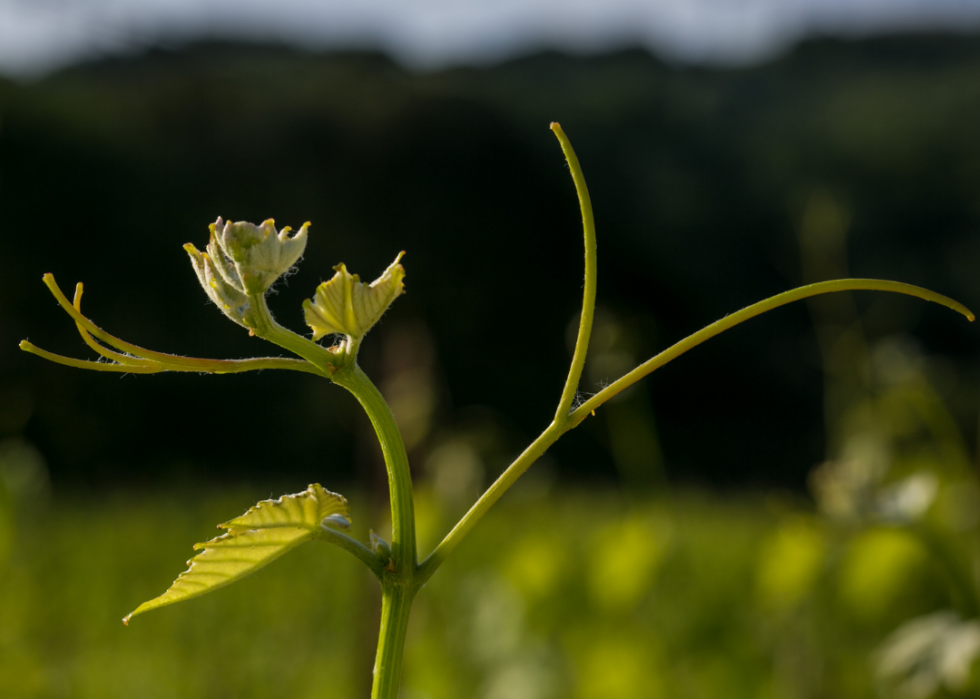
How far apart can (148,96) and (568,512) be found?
2400mm

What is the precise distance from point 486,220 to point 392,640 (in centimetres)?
359

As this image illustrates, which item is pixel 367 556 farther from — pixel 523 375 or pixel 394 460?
pixel 523 375

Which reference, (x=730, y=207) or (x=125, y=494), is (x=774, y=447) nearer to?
(x=730, y=207)

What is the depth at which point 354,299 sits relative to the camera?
191 millimetres

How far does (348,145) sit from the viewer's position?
365 cm

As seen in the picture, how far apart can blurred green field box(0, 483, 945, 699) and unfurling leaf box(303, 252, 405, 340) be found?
46 cm

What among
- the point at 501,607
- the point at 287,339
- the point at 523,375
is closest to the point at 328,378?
the point at 287,339

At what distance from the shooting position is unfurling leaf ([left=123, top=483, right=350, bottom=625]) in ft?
0.63

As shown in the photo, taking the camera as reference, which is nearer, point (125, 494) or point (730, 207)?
point (125, 494)

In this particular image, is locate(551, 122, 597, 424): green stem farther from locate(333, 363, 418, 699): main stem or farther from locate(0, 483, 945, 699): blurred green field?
locate(0, 483, 945, 699): blurred green field

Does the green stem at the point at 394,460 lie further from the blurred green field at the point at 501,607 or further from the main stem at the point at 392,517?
the blurred green field at the point at 501,607

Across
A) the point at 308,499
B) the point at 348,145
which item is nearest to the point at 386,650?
the point at 308,499

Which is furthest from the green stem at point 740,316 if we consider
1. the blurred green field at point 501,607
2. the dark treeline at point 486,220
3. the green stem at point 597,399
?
the dark treeline at point 486,220

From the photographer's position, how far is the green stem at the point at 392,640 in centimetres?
18
